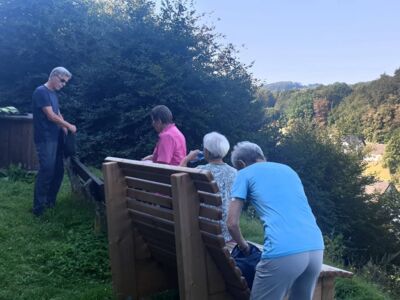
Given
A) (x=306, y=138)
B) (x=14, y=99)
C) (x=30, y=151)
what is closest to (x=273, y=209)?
(x=30, y=151)

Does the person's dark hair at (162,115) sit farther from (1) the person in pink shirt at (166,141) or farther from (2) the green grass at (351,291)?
(2) the green grass at (351,291)

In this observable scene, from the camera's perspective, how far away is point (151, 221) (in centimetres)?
366

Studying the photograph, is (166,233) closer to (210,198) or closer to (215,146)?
(210,198)

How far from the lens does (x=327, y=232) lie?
15781 millimetres

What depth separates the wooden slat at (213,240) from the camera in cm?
308

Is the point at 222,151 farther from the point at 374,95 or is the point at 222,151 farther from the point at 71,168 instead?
the point at 374,95

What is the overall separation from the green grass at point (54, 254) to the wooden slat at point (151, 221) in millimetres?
692

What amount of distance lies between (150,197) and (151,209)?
0.29ft

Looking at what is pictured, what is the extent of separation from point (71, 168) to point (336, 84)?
73138mm

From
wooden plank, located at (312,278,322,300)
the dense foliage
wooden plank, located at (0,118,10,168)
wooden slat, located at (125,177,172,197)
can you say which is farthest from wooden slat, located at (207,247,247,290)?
the dense foliage

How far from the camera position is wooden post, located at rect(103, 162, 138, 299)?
385 cm

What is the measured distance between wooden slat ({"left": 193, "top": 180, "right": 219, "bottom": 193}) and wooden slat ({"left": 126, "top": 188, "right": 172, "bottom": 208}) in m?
0.31

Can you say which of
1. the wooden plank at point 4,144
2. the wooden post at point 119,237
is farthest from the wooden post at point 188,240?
the wooden plank at point 4,144

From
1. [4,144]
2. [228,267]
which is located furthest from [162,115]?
[4,144]
